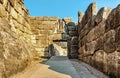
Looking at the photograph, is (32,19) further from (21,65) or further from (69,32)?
(21,65)

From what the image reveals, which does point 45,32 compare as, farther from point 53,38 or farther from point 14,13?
point 14,13

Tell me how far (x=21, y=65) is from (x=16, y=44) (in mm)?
589

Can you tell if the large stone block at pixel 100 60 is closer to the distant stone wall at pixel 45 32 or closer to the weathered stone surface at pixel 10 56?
the weathered stone surface at pixel 10 56

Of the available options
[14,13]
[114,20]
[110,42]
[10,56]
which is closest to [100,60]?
[110,42]

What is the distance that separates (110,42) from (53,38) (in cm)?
718

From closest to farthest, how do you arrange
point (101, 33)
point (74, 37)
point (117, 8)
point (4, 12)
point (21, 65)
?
point (117, 8)
point (21, 65)
point (101, 33)
point (4, 12)
point (74, 37)

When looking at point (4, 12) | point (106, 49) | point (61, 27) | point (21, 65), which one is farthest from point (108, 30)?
point (61, 27)

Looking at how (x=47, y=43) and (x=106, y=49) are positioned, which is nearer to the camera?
(x=106, y=49)

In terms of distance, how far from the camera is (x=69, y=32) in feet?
38.7

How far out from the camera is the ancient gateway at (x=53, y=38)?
4.55m

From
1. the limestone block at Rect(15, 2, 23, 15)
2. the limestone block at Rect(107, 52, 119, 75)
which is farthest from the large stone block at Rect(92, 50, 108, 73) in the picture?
the limestone block at Rect(15, 2, 23, 15)

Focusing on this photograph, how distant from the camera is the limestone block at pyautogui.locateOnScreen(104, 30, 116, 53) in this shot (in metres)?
4.80

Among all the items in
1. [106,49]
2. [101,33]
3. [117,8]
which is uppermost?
[117,8]

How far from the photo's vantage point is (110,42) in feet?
16.4
